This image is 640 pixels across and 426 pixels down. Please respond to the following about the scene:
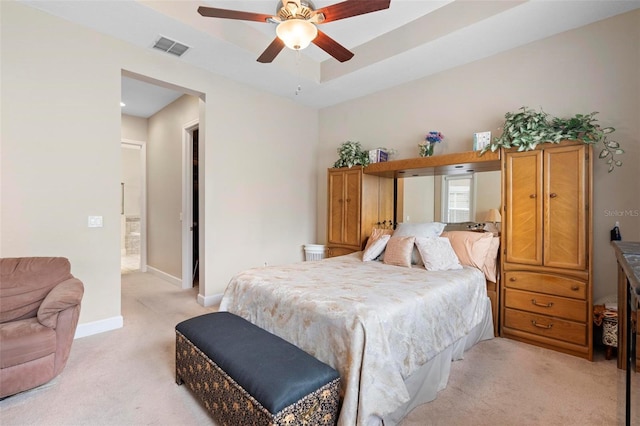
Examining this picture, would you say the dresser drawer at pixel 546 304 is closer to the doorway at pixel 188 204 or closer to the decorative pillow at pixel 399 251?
the decorative pillow at pixel 399 251

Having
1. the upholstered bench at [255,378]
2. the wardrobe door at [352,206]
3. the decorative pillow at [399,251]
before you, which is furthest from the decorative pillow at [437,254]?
the upholstered bench at [255,378]

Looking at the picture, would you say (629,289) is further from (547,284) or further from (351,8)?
(351,8)

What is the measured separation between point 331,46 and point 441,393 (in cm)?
276

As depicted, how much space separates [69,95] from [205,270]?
2.28 m

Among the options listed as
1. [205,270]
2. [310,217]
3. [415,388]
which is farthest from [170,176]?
[415,388]

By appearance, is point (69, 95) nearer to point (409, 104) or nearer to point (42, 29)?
point (42, 29)

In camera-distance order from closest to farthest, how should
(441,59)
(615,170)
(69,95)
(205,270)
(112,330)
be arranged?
(615,170) < (69,95) < (112,330) < (441,59) < (205,270)

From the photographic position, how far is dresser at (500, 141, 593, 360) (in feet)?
8.32

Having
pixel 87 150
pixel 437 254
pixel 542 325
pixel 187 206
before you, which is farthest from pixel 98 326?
pixel 542 325

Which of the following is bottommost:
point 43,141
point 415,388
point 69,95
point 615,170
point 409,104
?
point 415,388

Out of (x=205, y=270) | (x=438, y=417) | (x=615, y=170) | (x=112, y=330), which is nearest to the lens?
(x=438, y=417)

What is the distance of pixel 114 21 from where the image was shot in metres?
2.83

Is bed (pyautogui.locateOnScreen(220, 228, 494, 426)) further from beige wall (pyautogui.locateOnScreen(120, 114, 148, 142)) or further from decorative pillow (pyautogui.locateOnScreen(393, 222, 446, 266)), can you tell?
beige wall (pyautogui.locateOnScreen(120, 114, 148, 142))

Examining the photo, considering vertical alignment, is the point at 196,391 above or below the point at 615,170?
below
